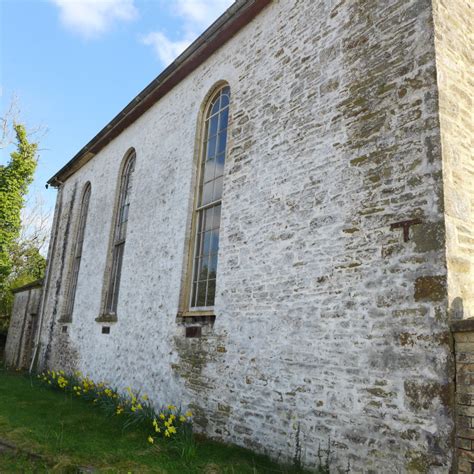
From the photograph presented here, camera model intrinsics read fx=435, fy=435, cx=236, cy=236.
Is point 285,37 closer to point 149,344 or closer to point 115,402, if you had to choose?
point 149,344

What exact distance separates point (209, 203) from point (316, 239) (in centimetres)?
289

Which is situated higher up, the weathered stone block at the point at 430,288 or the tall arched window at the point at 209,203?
the tall arched window at the point at 209,203

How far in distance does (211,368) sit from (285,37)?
521 centimetres

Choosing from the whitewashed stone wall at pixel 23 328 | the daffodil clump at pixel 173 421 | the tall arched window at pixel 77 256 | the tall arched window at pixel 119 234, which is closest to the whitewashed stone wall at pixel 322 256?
the daffodil clump at pixel 173 421

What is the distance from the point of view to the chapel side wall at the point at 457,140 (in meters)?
4.18

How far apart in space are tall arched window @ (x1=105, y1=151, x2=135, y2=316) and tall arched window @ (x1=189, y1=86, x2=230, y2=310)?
334 centimetres

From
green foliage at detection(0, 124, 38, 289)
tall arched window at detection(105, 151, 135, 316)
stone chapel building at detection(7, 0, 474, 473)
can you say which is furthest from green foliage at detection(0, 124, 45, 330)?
stone chapel building at detection(7, 0, 474, 473)

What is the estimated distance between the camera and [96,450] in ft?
18.4

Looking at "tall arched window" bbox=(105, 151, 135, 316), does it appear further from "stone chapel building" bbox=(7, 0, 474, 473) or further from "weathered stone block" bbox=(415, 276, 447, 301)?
"weathered stone block" bbox=(415, 276, 447, 301)

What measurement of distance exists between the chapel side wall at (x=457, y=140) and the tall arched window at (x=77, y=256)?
10891mm

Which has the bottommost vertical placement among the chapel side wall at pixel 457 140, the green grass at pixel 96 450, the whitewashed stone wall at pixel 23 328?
the green grass at pixel 96 450

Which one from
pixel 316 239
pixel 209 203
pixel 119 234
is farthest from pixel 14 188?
pixel 316 239

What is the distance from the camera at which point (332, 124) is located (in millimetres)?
5574

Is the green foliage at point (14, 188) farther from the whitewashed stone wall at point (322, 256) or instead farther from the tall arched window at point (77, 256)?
the whitewashed stone wall at point (322, 256)
